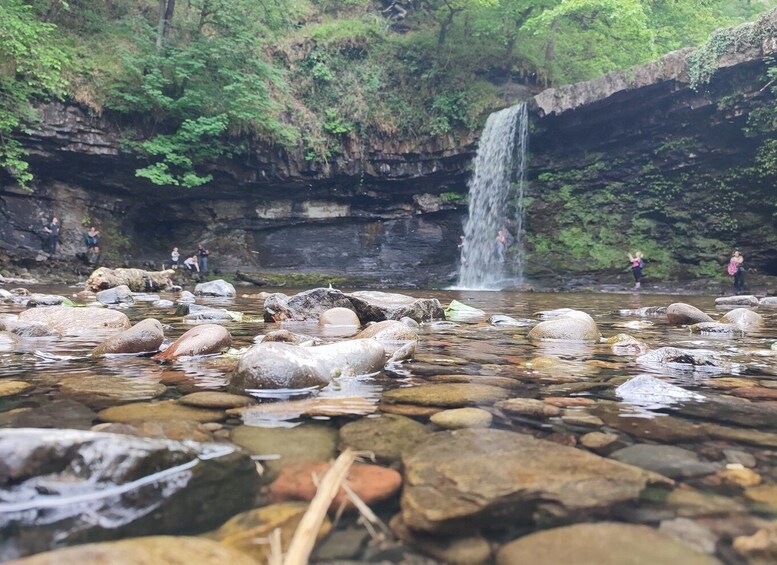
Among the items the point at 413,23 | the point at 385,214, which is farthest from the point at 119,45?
the point at 413,23

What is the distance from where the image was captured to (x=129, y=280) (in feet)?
37.2

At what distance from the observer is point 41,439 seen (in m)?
1.17

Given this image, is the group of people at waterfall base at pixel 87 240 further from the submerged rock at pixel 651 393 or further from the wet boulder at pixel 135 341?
the submerged rock at pixel 651 393

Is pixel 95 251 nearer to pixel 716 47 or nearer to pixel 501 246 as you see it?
pixel 501 246

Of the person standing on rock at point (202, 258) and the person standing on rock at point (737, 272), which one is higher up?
the person standing on rock at point (202, 258)

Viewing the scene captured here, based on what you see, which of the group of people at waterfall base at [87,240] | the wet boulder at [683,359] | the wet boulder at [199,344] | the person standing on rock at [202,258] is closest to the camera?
the wet boulder at [683,359]

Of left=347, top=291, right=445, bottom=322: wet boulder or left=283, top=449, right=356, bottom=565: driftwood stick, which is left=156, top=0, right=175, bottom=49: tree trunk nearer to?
left=347, top=291, right=445, bottom=322: wet boulder

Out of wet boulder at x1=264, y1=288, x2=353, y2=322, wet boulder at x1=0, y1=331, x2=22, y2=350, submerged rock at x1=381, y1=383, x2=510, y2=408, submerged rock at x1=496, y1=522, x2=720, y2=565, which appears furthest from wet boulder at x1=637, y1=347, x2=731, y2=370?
wet boulder at x1=0, y1=331, x2=22, y2=350

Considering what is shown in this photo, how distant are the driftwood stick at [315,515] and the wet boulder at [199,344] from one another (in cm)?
209

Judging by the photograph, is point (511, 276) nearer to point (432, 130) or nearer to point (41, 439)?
point (432, 130)

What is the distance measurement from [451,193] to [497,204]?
1968mm

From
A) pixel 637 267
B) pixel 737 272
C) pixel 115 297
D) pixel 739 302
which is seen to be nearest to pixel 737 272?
pixel 737 272

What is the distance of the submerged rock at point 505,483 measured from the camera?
43.3 inches

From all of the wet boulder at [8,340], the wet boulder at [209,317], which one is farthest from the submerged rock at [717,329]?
the wet boulder at [8,340]
